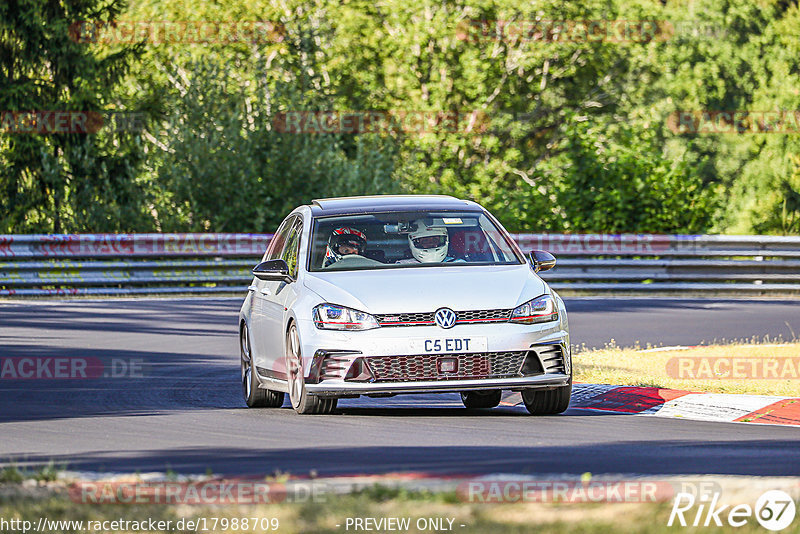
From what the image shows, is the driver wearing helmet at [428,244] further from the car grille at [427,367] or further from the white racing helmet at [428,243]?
the car grille at [427,367]

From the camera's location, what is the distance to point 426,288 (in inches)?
424

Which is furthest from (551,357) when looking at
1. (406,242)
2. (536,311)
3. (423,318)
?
(406,242)

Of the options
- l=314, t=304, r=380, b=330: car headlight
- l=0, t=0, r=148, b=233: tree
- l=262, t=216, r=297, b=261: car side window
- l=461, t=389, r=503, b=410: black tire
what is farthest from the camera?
l=0, t=0, r=148, b=233: tree

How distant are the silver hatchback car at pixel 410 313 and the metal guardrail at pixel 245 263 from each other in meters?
13.9

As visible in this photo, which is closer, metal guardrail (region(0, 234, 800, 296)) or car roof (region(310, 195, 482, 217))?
car roof (region(310, 195, 482, 217))

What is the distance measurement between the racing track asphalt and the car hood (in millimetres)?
820

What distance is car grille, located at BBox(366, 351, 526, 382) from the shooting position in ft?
34.6

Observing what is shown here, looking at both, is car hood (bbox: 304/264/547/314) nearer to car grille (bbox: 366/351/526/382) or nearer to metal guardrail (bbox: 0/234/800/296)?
car grille (bbox: 366/351/526/382)

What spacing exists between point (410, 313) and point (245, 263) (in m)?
16.2

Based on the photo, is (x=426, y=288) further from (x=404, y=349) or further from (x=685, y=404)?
(x=685, y=404)

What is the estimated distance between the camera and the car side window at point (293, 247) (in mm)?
11875

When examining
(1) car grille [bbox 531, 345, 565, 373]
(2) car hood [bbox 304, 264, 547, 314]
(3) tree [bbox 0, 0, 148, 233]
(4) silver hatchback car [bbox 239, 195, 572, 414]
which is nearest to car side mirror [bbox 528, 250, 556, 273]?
(4) silver hatchback car [bbox 239, 195, 572, 414]

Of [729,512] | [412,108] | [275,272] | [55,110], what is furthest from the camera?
[412,108]

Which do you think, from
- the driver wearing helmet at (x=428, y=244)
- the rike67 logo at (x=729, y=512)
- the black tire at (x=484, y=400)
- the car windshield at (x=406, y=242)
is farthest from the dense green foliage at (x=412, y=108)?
the rike67 logo at (x=729, y=512)
